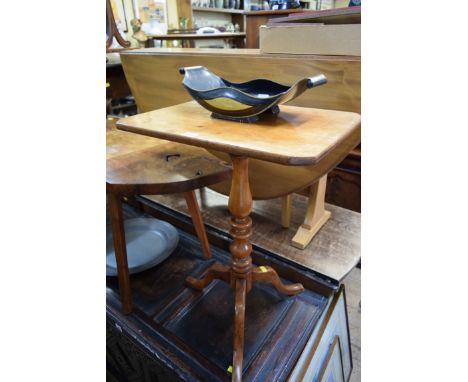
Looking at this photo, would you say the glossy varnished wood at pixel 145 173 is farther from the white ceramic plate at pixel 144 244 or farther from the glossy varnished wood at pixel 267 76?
the glossy varnished wood at pixel 267 76

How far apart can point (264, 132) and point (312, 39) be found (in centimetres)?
60

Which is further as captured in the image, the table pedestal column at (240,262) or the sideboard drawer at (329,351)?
the sideboard drawer at (329,351)

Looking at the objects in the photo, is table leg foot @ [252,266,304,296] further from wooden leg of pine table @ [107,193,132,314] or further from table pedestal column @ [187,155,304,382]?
wooden leg of pine table @ [107,193,132,314]

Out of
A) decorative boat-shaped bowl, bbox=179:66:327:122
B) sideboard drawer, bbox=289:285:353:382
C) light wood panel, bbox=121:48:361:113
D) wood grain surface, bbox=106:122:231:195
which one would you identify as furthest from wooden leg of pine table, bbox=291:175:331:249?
decorative boat-shaped bowl, bbox=179:66:327:122

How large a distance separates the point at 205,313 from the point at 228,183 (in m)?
0.63

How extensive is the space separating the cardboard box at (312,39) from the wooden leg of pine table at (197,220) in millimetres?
646

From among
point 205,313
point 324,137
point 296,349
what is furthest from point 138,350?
point 324,137

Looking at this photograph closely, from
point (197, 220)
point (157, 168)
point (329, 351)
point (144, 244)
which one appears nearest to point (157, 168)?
point (157, 168)

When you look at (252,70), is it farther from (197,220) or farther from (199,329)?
(199,329)

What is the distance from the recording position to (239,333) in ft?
3.03

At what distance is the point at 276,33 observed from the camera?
113 cm

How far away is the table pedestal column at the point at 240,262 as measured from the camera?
2.79ft

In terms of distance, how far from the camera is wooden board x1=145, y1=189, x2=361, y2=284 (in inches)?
47.9

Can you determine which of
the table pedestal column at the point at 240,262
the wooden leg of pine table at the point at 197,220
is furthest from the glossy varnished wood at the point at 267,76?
the table pedestal column at the point at 240,262
